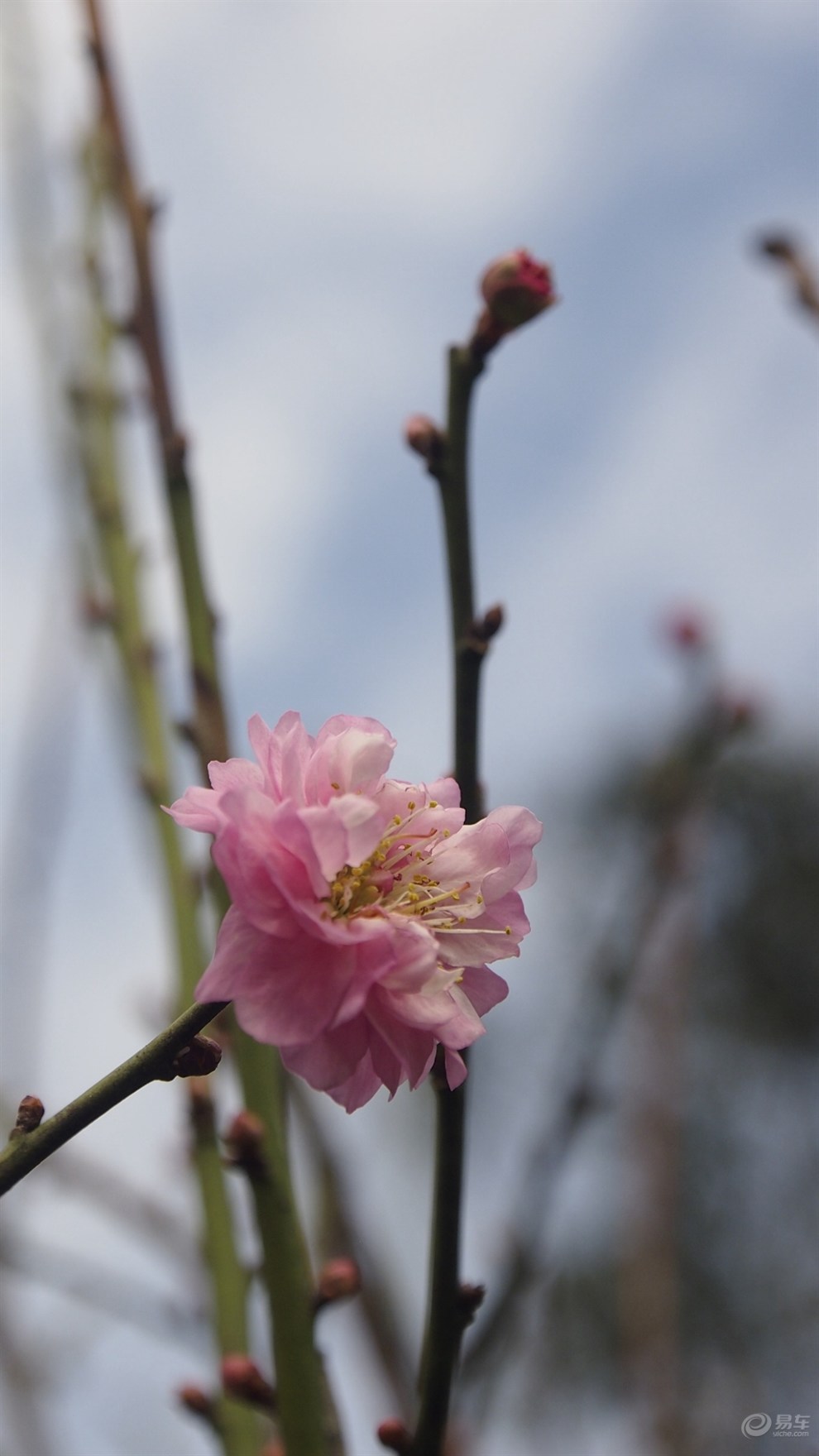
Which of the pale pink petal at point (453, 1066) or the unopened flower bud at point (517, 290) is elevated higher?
the unopened flower bud at point (517, 290)

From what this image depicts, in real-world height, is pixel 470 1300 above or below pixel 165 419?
below

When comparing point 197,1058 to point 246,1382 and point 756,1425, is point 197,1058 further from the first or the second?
point 756,1425

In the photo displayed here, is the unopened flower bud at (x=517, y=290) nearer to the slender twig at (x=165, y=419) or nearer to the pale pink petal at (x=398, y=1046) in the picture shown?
the slender twig at (x=165, y=419)

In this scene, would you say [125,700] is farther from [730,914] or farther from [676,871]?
[730,914]

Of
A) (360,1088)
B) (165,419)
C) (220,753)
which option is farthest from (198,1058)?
(165,419)

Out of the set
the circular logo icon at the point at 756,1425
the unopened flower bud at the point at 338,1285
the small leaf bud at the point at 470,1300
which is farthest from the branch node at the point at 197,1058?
the circular logo icon at the point at 756,1425

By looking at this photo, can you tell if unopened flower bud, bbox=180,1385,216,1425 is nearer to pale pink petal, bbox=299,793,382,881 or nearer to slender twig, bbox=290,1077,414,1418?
slender twig, bbox=290,1077,414,1418
